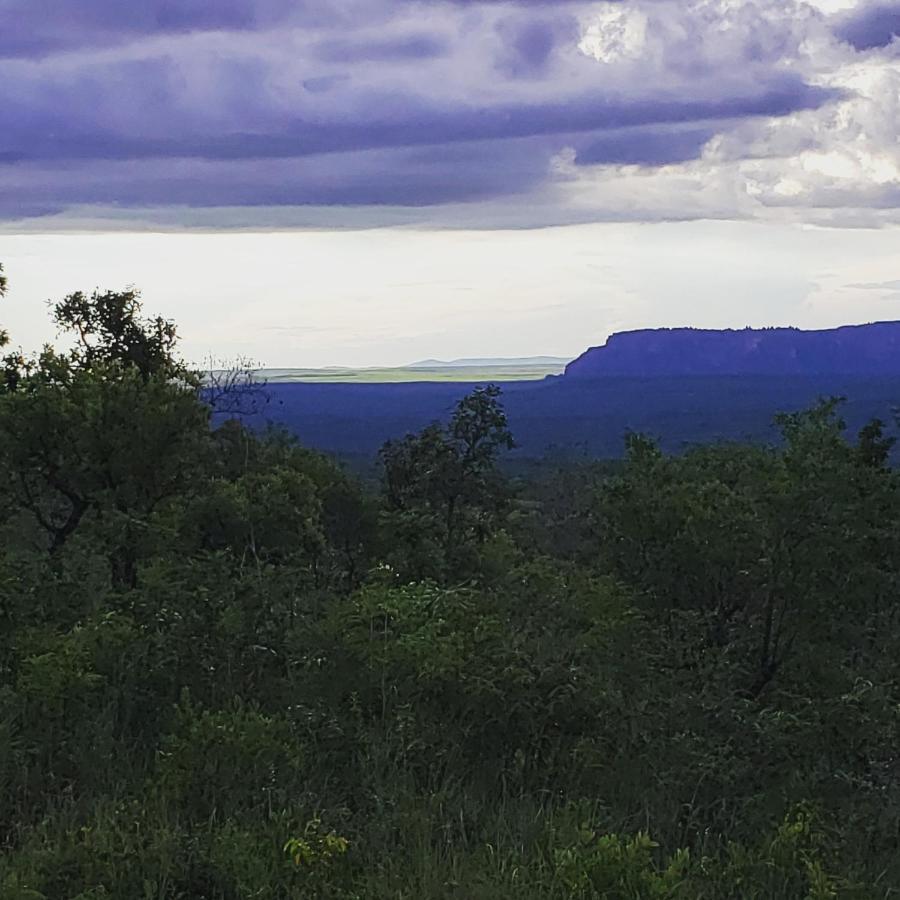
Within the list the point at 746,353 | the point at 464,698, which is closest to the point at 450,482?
the point at 464,698

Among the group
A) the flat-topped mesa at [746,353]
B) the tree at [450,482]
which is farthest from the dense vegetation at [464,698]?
the flat-topped mesa at [746,353]

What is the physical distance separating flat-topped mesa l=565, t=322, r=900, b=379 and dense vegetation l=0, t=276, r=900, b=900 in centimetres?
16181

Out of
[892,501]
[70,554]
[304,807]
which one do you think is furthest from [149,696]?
[892,501]

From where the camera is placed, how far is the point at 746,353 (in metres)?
178

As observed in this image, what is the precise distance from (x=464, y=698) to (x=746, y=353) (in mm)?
176184

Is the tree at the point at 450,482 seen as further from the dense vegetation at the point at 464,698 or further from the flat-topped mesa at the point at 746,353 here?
the flat-topped mesa at the point at 746,353

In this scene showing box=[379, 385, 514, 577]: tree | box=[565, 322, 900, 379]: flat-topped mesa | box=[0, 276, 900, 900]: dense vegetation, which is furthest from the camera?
box=[565, 322, 900, 379]: flat-topped mesa

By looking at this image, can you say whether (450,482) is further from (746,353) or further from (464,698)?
(746,353)

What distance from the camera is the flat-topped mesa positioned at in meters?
172

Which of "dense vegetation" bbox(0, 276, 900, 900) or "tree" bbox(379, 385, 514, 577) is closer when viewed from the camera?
"dense vegetation" bbox(0, 276, 900, 900)

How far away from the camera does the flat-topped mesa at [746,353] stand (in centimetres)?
17175

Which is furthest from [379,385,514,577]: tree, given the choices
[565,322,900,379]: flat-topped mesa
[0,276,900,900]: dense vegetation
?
[565,322,900,379]: flat-topped mesa

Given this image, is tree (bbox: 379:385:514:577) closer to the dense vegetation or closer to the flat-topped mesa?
the dense vegetation

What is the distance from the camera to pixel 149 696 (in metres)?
7.36
